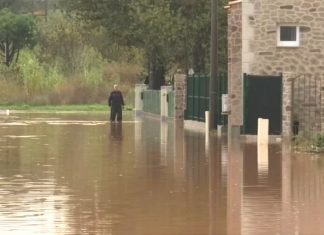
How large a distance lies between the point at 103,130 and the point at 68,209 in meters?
21.8

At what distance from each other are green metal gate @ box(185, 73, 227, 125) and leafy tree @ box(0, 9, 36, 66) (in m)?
44.7

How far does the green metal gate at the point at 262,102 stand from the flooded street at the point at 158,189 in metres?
2.38

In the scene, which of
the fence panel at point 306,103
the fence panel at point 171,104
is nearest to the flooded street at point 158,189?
the fence panel at point 306,103

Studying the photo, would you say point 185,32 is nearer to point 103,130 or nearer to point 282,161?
point 103,130

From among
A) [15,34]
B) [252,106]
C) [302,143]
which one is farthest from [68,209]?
[15,34]

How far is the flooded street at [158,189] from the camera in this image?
12.4 m

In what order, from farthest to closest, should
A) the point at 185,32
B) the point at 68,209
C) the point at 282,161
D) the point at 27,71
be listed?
the point at 27,71 → the point at 185,32 → the point at 282,161 → the point at 68,209

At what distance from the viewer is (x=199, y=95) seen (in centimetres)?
3784

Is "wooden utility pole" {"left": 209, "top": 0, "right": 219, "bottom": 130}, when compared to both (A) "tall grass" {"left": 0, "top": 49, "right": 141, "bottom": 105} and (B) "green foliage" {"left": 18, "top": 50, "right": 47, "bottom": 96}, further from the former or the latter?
(B) "green foliage" {"left": 18, "top": 50, "right": 47, "bottom": 96}

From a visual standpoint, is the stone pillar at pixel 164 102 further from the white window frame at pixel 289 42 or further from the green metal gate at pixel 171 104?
the white window frame at pixel 289 42

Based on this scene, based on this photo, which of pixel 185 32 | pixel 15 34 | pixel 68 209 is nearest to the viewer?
pixel 68 209

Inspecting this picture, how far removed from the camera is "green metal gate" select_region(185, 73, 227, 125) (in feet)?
111

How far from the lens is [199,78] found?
Answer: 38000 mm

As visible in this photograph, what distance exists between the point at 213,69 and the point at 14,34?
180 ft
